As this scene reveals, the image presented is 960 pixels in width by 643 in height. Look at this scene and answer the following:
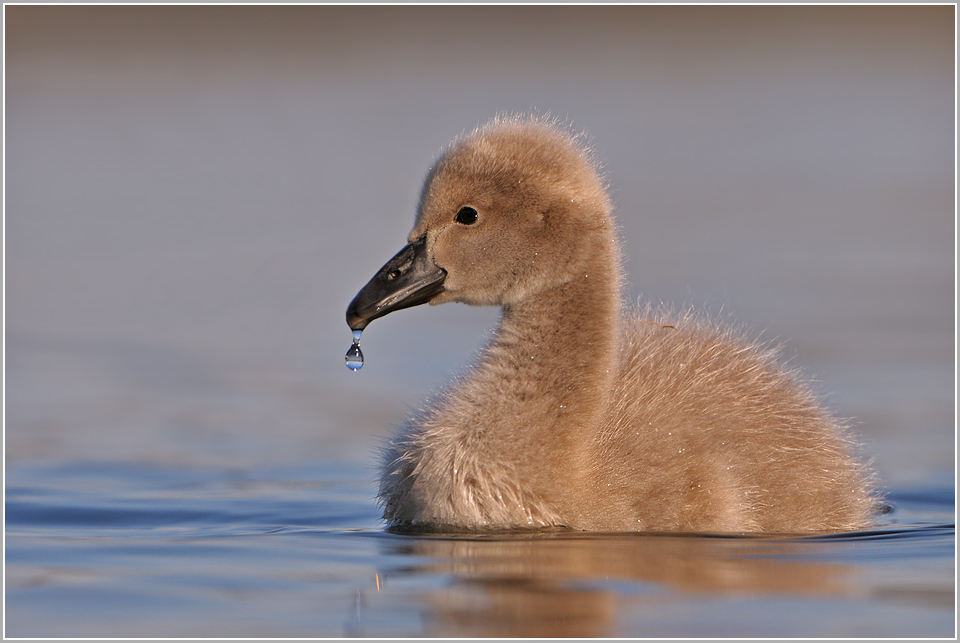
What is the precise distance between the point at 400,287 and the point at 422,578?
1811 mm

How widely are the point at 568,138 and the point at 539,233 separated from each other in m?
0.57

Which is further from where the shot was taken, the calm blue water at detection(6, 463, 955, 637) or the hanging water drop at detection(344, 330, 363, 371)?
the hanging water drop at detection(344, 330, 363, 371)

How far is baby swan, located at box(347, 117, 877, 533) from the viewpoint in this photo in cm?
672

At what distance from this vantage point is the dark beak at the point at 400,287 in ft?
23.5

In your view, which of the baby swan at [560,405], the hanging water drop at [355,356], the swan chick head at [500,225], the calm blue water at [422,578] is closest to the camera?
the calm blue water at [422,578]

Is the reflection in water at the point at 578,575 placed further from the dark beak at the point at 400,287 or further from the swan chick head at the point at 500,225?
the swan chick head at the point at 500,225

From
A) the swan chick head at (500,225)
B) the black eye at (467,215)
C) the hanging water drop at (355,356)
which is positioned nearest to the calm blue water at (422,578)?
the hanging water drop at (355,356)

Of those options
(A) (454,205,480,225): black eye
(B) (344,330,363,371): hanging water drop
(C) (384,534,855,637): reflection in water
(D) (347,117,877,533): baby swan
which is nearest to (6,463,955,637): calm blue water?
(C) (384,534,855,637): reflection in water

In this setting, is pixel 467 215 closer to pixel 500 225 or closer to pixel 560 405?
pixel 500 225

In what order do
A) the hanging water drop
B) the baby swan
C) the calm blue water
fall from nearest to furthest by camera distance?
the calm blue water → the baby swan → the hanging water drop

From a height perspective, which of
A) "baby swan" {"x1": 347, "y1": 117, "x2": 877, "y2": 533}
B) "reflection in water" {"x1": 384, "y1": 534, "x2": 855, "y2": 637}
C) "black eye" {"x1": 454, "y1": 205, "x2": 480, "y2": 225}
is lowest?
"reflection in water" {"x1": 384, "y1": 534, "x2": 855, "y2": 637}

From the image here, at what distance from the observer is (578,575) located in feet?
19.3

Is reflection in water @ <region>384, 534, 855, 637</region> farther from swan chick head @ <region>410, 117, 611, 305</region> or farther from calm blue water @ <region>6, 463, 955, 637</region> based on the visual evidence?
swan chick head @ <region>410, 117, 611, 305</region>

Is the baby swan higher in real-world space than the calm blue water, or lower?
higher
